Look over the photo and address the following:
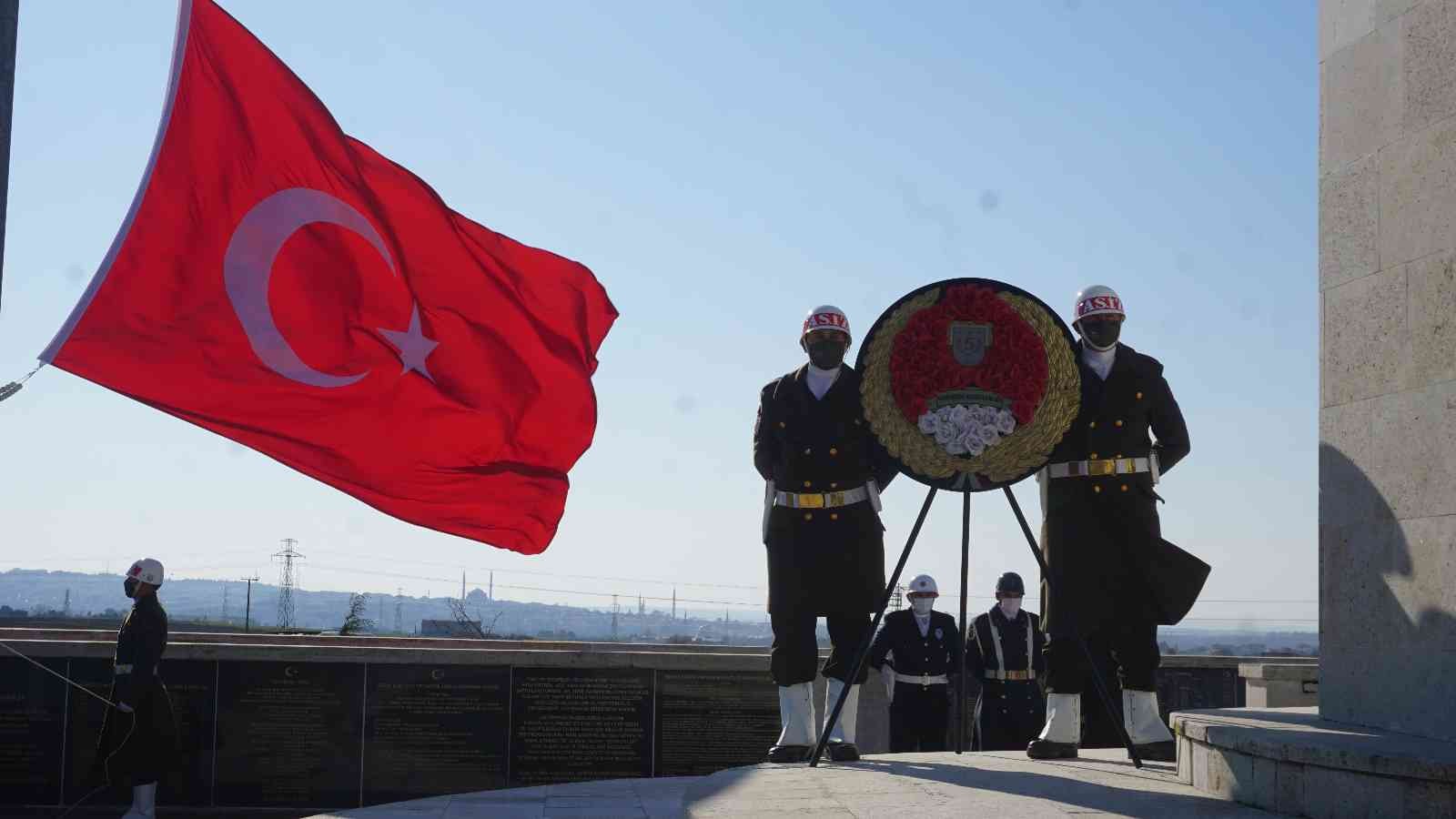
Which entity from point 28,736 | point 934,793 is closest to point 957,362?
point 934,793

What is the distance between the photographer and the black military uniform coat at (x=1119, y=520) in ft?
27.7

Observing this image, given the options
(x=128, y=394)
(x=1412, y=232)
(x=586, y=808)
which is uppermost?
(x=1412, y=232)

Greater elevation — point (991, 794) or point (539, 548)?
point (539, 548)

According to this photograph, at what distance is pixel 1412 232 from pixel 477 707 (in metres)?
8.50

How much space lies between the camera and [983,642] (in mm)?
11734

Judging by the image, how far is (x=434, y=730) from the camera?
13023mm

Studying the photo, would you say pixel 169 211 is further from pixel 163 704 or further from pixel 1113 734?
pixel 1113 734

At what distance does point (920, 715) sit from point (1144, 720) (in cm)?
342

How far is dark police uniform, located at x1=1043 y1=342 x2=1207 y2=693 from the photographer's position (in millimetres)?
8438

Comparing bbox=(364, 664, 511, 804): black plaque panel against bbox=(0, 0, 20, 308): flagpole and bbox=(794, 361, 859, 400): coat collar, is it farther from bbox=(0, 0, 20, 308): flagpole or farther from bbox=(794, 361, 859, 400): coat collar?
bbox=(0, 0, 20, 308): flagpole

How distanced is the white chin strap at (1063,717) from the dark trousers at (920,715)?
10.3 ft

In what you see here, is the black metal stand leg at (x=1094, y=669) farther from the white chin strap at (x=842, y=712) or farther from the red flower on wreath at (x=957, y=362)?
the white chin strap at (x=842, y=712)

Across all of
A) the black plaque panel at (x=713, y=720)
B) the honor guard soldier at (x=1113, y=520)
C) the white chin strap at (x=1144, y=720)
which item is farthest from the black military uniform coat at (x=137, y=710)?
the white chin strap at (x=1144, y=720)

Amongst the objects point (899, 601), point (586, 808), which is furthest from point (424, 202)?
point (899, 601)
